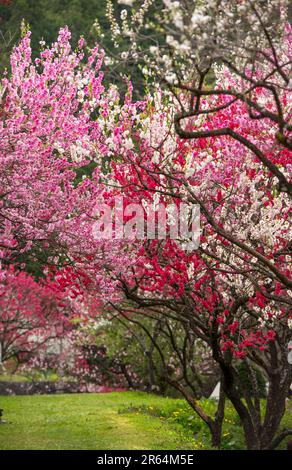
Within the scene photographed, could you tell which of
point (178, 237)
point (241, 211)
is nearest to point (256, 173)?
point (241, 211)

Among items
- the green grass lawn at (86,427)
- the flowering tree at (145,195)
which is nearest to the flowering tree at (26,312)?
the green grass lawn at (86,427)

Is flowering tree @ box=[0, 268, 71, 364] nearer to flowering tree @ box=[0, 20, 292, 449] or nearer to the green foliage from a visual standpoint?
flowering tree @ box=[0, 20, 292, 449]

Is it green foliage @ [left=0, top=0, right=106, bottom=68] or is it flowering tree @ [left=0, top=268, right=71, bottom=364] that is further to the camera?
green foliage @ [left=0, top=0, right=106, bottom=68]

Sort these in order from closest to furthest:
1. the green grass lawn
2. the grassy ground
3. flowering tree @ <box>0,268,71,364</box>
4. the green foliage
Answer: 1. the green grass lawn
2. the grassy ground
3. flowering tree @ <box>0,268,71,364</box>
4. the green foliage

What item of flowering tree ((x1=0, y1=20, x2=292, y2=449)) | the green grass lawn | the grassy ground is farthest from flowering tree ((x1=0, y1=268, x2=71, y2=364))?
flowering tree ((x1=0, y1=20, x2=292, y2=449))

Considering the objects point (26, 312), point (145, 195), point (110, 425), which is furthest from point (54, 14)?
point (145, 195)

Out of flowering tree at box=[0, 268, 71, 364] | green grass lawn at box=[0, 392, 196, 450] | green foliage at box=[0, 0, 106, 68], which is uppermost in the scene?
green foliage at box=[0, 0, 106, 68]

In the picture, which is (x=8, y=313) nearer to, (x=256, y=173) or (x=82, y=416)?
(x=82, y=416)

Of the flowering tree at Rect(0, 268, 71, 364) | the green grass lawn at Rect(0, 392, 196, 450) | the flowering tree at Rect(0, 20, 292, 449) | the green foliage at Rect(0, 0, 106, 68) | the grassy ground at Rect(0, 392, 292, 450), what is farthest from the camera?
the green foliage at Rect(0, 0, 106, 68)

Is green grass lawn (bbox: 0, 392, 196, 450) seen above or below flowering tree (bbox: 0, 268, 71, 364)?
below

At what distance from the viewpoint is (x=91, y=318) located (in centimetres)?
2373

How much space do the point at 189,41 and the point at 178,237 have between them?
14.2 ft

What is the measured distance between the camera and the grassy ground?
12148 millimetres

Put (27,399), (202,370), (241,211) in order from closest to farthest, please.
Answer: (241,211) → (27,399) → (202,370)
